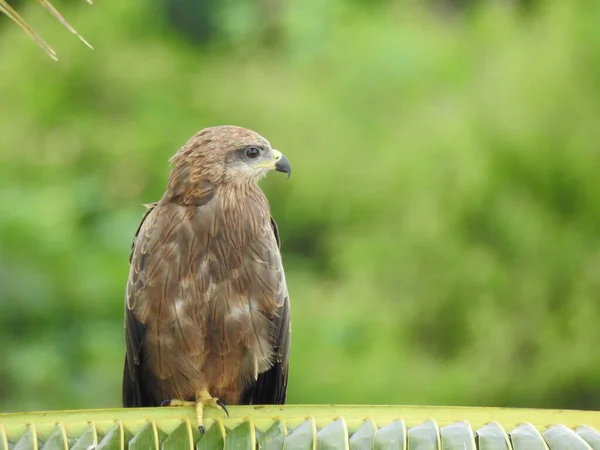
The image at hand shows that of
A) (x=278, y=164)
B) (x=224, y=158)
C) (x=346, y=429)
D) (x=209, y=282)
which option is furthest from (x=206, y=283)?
(x=346, y=429)

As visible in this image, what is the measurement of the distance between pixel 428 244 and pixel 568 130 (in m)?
1.70

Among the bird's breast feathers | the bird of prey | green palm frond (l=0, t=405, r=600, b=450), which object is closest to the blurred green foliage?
the bird of prey

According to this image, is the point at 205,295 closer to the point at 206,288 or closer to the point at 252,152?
the point at 206,288

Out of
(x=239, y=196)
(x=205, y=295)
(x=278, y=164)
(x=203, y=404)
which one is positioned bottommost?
(x=203, y=404)

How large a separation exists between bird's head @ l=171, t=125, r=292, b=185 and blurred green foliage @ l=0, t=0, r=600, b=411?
5721 mm

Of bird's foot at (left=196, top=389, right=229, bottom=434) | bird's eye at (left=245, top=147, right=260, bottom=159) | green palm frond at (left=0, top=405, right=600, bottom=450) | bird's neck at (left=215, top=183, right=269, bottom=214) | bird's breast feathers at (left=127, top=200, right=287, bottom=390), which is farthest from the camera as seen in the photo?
bird's eye at (left=245, top=147, right=260, bottom=159)

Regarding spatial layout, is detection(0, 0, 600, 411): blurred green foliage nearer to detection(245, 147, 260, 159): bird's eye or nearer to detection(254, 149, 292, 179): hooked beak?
detection(254, 149, 292, 179): hooked beak

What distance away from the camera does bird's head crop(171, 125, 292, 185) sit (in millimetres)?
4289

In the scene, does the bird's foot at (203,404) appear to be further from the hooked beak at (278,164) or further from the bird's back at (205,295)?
the hooked beak at (278,164)

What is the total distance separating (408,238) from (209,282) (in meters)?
6.57

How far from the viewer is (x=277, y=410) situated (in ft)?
10.7

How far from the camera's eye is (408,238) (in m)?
10.5

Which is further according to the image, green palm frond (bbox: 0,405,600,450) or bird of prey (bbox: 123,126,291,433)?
bird of prey (bbox: 123,126,291,433)

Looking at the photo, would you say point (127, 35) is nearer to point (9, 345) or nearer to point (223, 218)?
point (9, 345)
